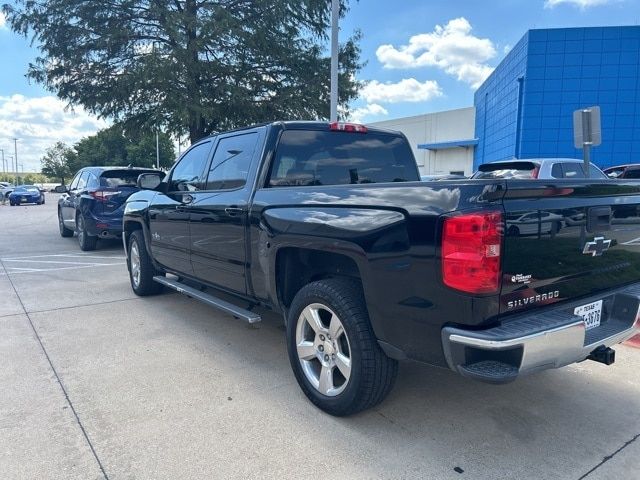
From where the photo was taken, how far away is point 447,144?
29.6 meters

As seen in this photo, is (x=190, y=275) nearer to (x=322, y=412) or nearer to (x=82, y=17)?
(x=322, y=412)

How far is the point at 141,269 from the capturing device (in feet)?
19.7

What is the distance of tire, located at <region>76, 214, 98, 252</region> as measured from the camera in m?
10.2

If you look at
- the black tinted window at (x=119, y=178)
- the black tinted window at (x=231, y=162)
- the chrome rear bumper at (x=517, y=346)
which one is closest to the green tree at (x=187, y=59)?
the black tinted window at (x=119, y=178)

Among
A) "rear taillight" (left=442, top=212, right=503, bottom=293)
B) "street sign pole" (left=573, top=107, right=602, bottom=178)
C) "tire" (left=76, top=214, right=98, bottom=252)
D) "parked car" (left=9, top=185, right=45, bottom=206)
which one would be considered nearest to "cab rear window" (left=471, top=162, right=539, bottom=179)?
"street sign pole" (left=573, top=107, right=602, bottom=178)

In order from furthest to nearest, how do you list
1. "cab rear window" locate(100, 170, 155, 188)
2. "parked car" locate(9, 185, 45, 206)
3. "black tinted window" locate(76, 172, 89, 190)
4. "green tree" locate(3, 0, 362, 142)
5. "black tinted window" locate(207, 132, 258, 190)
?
1. "parked car" locate(9, 185, 45, 206)
2. "green tree" locate(3, 0, 362, 142)
3. "black tinted window" locate(76, 172, 89, 190)
4. "cab rear window" locate(100, 170, 155, 188)
5. "black tinted window" locate(207, 132, 258, 190)

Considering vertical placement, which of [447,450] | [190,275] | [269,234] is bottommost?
[447,450]

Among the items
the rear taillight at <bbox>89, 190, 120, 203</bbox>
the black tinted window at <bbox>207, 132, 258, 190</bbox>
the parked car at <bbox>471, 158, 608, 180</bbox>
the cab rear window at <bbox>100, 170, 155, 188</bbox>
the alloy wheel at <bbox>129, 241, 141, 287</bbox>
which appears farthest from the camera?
the cab rear window at <bbox>100, 170, 155, 188</bbox>

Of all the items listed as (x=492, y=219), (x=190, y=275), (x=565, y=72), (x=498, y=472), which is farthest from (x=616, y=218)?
(x=565, y=72)

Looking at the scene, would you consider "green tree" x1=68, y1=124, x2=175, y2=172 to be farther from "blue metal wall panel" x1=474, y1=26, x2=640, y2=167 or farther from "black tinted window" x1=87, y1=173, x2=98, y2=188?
"black tinted window" x1=87, y1=173, x2=98, y2=188

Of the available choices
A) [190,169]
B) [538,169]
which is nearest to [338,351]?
[190,169]

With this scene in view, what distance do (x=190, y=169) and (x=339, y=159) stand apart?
180 cm

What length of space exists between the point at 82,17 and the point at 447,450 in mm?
13748

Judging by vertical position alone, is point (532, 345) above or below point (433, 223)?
below
